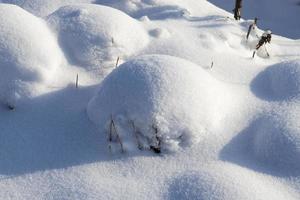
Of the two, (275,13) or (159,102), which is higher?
(159,102)

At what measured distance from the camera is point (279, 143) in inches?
78.1

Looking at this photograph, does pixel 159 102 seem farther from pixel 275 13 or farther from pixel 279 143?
pixel 275 13

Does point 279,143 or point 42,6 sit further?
point 42,6

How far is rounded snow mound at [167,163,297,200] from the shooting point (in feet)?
5.76

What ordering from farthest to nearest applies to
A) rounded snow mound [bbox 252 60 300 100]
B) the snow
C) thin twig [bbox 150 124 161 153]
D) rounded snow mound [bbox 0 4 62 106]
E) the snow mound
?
the snow < the snow mound < rounded snow mound [bbox 252 60 300 100] < rounded snow mound [bbox 0 4 62 106] < thin twig [bbox 150 124 161 153]

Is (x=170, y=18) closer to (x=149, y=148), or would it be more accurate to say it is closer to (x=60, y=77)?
(x=60, y=77)

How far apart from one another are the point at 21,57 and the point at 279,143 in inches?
51.2

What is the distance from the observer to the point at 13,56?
7.19 feet

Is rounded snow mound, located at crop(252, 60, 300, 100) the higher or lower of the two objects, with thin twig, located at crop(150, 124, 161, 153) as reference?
higher

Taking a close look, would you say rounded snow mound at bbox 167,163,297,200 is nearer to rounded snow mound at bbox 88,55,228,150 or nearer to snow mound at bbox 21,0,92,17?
rounded snow mound at bbox 88,55,228,150

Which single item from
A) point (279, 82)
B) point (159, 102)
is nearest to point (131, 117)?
point (159, 102)

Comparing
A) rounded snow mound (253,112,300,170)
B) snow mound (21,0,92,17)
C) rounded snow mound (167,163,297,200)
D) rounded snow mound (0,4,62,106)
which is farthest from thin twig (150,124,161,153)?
snow mound (21,0,92,17)

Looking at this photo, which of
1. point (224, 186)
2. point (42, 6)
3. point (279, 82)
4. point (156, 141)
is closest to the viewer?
point (224, 186)

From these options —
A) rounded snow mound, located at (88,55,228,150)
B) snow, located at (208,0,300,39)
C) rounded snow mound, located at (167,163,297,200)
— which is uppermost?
rounded snow mound, located at (88,55,228,150)
